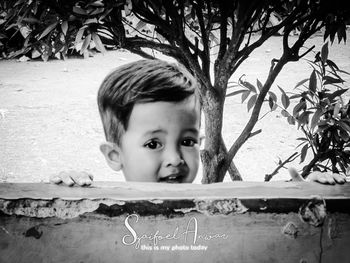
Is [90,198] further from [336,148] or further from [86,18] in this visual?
[336,148]

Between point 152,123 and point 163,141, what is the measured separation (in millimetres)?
61

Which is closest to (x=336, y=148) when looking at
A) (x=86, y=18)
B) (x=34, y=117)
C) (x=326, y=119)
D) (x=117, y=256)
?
(x=326, y=119)

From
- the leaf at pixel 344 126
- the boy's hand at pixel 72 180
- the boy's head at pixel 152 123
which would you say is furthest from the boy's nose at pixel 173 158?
the leaf at pixel 344 126

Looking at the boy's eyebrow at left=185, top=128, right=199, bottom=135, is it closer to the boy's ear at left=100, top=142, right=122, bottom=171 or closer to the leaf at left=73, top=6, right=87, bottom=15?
the boy's ear at left=100, top=142, right=122, bottom=171

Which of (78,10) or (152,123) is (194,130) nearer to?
(152,123)

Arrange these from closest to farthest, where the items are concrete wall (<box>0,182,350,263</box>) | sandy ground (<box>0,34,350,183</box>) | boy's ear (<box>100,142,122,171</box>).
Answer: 1. concrete wall (<box>0,182,350,263</box>)
2. boy's ear (<box>100,142,122,171</box>)
3. sandy ground (<box>0,34,350,183</box>)

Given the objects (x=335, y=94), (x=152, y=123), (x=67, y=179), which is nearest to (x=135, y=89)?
(x=152, y=123)

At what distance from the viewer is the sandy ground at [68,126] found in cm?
336

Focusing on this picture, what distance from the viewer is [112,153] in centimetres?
125

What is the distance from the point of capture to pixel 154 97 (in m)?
1.12

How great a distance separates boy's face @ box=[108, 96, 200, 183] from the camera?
1073 mm

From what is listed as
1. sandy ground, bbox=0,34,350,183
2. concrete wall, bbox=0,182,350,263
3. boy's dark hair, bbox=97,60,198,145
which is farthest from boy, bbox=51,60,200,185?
sandy ground, bbox=0,34,350,183

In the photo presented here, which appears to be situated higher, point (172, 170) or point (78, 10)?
point (78, 10)

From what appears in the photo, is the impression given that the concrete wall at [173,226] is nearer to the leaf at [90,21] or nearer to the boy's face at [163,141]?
the boy's face at [163,141]
